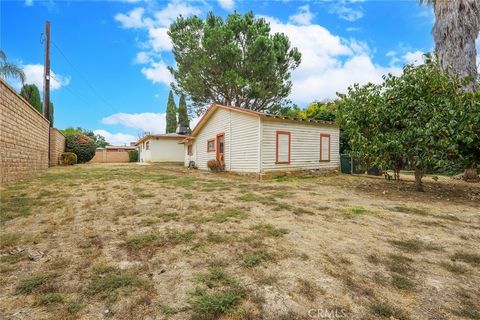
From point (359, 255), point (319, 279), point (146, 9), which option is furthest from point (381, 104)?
point (146, 9)

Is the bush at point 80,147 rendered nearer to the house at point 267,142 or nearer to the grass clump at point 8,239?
the house at point 267,142

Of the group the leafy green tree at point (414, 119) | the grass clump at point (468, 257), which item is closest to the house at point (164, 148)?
the leafy green tree at point (414, 119)

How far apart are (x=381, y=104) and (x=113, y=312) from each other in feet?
29.8

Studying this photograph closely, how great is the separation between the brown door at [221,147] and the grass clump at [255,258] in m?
12.0

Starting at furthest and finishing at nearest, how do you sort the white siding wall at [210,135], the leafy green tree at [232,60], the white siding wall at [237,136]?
the leafy green tree at [232,60] < the white siding wall at [210,135] < the white siding wall at [237,136]

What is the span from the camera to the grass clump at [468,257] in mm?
3047

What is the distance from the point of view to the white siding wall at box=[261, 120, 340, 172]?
11977mm

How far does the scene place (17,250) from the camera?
9.94 feet

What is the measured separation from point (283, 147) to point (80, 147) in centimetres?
1819

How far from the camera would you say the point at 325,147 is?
578 inches

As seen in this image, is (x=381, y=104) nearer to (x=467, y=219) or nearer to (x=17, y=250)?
(x=467, y=219)

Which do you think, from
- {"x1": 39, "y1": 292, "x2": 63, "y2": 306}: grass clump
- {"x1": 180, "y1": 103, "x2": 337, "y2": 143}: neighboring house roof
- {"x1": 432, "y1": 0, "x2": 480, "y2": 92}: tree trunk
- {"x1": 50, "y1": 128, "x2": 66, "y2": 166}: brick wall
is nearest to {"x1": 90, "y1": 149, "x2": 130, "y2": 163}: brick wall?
{"x1": 50, "y1": 128, "x2": 66, "y2": 166}: brick wall

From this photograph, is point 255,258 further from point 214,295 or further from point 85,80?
point 85,80

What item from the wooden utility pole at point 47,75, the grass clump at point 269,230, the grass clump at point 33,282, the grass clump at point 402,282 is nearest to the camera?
the grass clump at point 33,282
